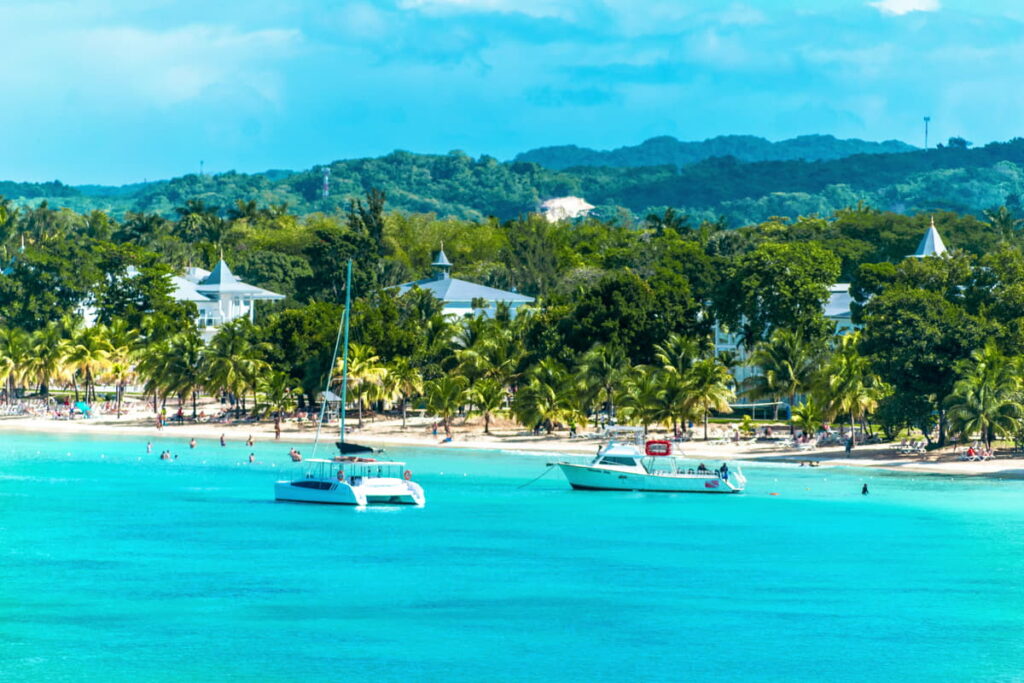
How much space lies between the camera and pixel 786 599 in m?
51.1

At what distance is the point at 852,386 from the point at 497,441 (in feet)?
87.0

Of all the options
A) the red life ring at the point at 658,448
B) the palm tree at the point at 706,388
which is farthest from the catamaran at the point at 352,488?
the palm tree at the point at 706,388

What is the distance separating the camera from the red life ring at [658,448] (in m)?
81.9

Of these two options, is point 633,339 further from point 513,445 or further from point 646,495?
point 646,495

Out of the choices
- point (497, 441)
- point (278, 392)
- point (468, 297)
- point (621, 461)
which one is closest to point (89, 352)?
point (278, 392)

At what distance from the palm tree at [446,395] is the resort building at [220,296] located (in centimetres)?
5990

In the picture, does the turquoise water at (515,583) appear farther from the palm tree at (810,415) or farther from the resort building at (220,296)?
the resort building at (220,296)

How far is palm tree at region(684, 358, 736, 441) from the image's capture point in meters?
94.0

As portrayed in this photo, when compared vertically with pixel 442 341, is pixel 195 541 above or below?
below

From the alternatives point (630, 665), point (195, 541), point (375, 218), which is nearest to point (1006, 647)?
point (630, 665)

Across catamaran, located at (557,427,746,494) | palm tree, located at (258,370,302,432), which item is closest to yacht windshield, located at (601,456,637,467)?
catamaran, located at (557,427,746,494)

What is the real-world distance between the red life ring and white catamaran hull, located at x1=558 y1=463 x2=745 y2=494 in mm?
1562

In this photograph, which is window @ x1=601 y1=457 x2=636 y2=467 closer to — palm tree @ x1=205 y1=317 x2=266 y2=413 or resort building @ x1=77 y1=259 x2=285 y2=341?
palm tree @ x1=205 y1=317 x2=266 y2=413

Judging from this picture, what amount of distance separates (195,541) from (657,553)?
19.9 metres
